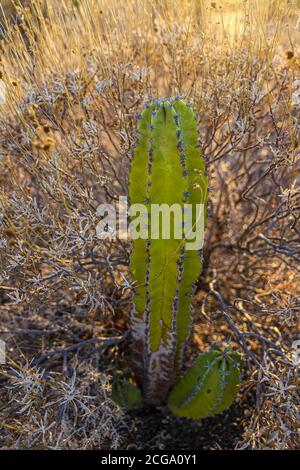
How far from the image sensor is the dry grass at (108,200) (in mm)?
2195

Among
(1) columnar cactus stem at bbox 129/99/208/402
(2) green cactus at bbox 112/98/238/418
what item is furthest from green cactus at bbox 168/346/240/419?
(1) columnar cactus stem at bbox 129/99/208/402

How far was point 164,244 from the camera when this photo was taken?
2098 millimetres

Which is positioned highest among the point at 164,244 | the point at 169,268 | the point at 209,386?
the point at 164,244

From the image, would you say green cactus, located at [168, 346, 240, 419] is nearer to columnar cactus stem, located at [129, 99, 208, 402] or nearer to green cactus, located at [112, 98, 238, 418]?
green cactus, located at [112, 98, 238, 418]

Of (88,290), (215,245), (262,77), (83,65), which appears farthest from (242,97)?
(88,290)

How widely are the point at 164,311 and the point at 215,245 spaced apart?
1.07 m

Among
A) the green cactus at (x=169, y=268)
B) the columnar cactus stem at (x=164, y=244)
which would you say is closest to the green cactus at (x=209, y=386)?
the green cactus at (x=169, y=268)

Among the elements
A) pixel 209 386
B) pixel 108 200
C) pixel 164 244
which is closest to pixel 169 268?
pixel 164 244

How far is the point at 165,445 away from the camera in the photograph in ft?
8.13

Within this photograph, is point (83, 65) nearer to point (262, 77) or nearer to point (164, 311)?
point (262, 77)

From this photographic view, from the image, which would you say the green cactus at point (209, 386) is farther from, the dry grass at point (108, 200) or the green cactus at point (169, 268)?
the dry grass at point (108, 200)

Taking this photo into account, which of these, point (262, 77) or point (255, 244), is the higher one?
point (262, 77)

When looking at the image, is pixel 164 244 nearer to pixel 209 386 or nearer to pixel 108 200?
pixel 209 386

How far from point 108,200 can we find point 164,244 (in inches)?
43.1
